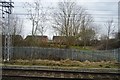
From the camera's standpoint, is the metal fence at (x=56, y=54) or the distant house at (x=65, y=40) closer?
the metal fence at (x=56, y=54)

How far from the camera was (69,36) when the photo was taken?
27.3 meters

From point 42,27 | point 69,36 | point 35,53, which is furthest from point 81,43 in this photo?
point 35,53

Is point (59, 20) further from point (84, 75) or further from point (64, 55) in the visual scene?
point (84, 75)

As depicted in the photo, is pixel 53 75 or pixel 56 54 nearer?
pixel 53 75

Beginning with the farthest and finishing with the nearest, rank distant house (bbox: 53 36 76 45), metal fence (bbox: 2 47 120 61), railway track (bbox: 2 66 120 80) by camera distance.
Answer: distant house (bbox: 53 36 76 45) → metal fence (bbox: 2 47 120 61) → railway track (bbox: 2 66 120 80)

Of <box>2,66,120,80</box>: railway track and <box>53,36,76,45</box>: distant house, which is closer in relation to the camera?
<box>2,66,120,80</box>: railway track

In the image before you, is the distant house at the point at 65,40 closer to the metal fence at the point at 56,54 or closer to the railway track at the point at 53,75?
the metal fence at the point at 56,54

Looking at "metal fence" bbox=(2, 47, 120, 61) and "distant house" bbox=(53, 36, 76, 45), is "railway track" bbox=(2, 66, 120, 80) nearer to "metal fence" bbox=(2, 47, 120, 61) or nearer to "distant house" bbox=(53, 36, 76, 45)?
"metal fence" bbox=(2, 47, 120, 61)

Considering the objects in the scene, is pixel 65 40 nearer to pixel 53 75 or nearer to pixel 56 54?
pixel 56 54

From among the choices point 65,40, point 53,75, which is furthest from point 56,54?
point 53,75

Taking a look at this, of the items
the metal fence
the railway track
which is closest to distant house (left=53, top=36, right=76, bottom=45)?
the metal fence

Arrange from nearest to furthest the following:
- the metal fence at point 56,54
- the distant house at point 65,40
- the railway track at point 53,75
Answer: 1. the railway track at point 53,75
2. the metal fence at point 56,54
3. the distant house at point 65,40

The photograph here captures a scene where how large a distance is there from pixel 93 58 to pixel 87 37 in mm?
9410

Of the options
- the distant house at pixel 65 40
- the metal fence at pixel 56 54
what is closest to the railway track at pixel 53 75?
the metal fence at pixel 56 54
